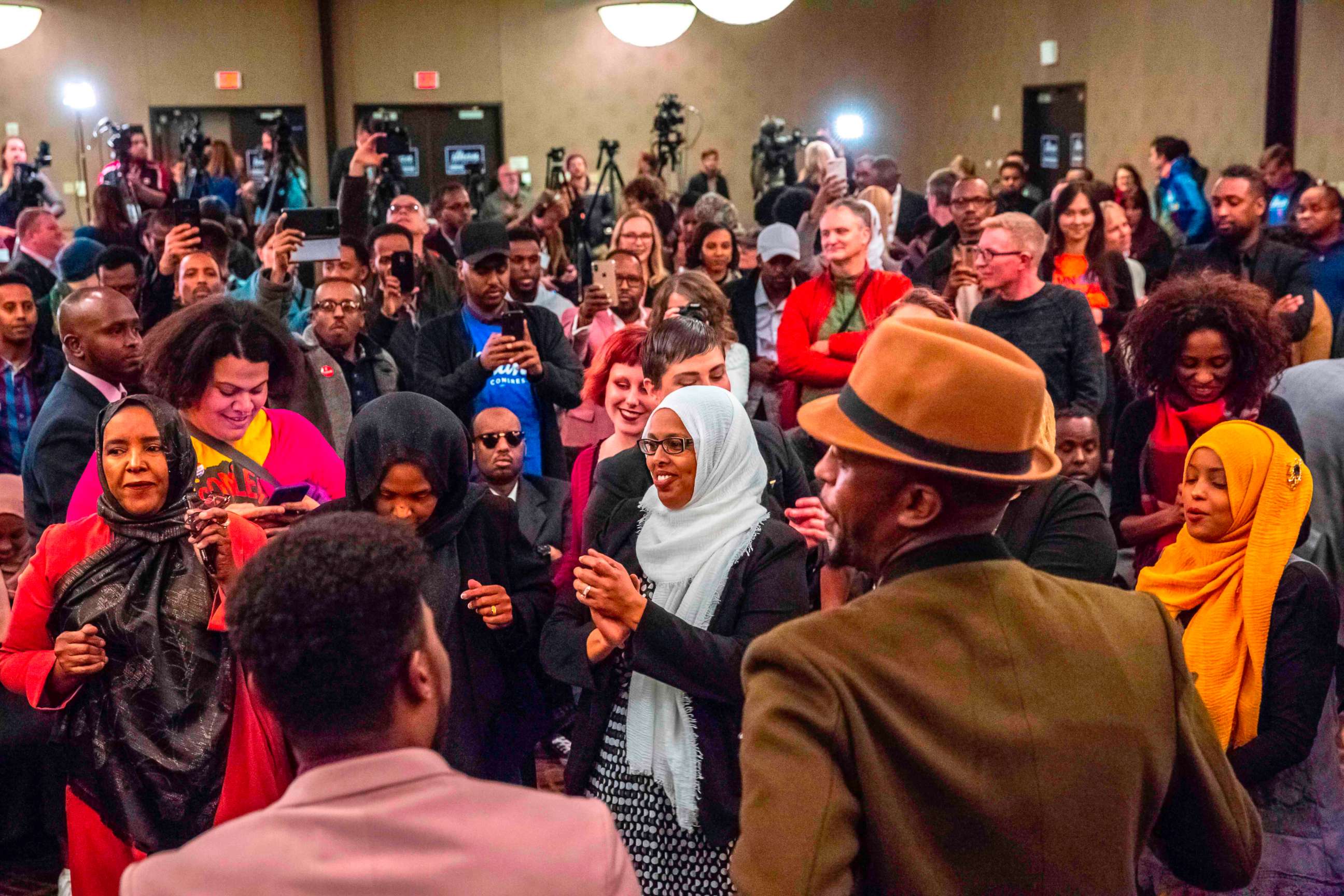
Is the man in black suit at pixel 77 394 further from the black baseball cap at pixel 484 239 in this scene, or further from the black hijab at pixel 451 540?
the black baseball cap at pixel 484 239

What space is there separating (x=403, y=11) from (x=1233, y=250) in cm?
1058

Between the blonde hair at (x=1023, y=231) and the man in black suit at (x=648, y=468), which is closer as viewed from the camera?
the man in black suit at (x=648, y=468)

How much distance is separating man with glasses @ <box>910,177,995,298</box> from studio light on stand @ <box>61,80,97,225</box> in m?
9.91

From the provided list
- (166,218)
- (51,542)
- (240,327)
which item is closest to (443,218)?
(166,218)

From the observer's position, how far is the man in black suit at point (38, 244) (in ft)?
20.1

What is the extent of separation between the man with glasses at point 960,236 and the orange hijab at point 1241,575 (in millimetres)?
2775

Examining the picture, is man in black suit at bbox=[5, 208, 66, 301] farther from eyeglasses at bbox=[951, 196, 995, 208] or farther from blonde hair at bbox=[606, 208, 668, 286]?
eyeglasses at bbox=[951, 196, 995, 208]

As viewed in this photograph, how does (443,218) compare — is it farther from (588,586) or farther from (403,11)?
(403,11)

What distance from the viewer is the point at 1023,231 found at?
4.04m

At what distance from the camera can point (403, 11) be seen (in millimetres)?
13906

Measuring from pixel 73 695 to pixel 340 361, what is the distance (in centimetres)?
189

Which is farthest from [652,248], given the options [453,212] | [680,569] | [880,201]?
[680,569]

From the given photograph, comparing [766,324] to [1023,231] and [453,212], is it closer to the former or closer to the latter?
[1023,231]

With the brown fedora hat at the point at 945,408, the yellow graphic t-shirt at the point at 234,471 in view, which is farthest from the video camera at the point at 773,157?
the brown fedora hat at the point at 945,408
